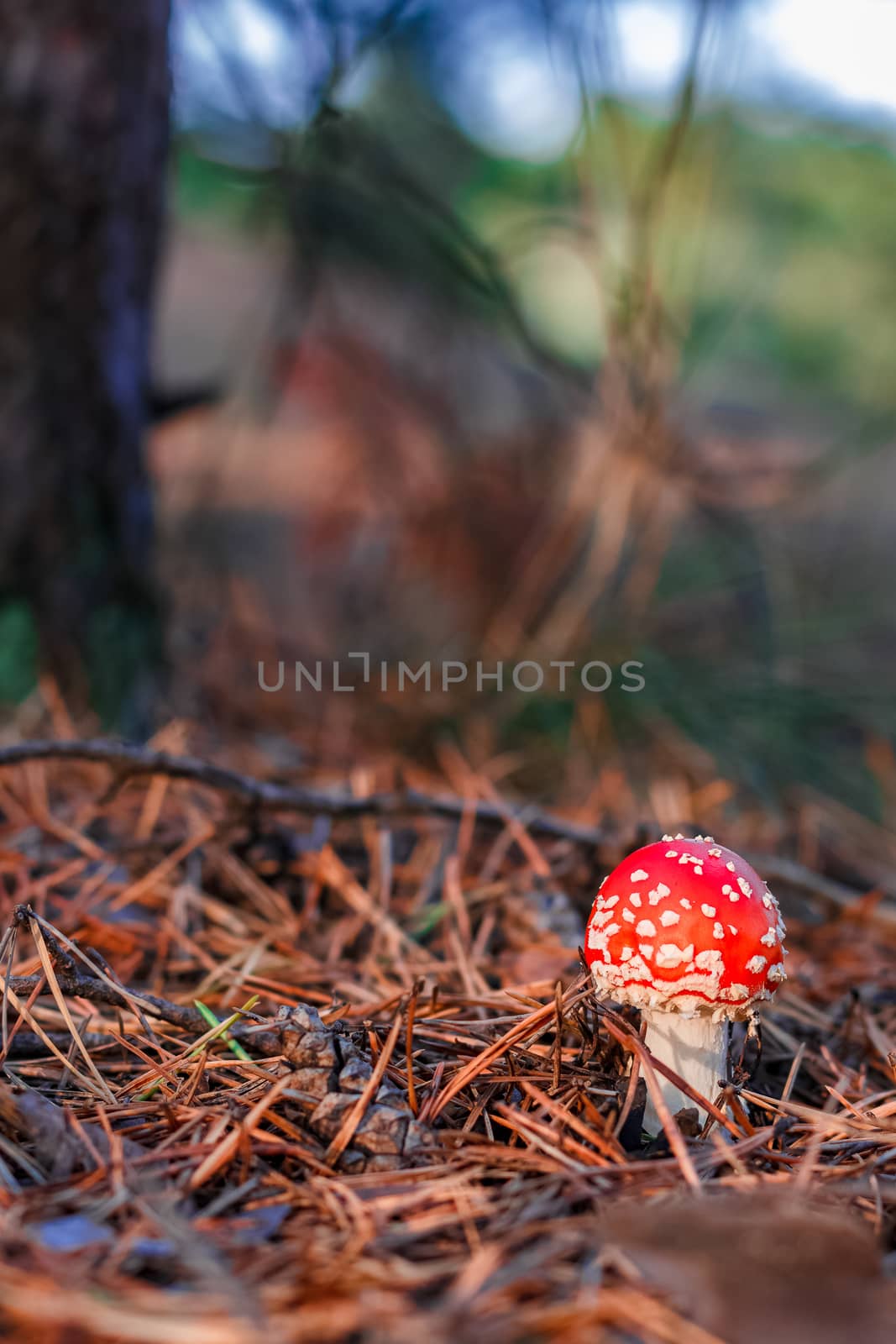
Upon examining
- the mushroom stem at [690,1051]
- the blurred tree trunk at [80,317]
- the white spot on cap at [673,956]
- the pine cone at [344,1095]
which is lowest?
the mushroom stem at [690,1051]

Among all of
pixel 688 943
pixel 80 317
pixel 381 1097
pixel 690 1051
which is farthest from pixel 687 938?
pixel 80 317

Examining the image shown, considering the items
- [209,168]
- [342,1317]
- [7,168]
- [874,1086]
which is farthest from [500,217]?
[342,1317]

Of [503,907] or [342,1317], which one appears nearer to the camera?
[342,1317]

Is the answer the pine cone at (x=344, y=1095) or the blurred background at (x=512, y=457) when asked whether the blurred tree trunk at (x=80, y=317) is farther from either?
the pine cone at (x=344, y=1095)

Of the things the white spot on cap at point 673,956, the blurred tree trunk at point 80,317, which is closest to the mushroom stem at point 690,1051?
the white spot on cap at point 673,956

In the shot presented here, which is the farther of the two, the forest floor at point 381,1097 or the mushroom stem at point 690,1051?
the mushroom stem at point 690,1051

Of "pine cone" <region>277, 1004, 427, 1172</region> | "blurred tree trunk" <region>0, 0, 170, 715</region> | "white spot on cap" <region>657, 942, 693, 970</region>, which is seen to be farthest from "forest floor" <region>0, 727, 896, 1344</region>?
"blurred tree trunk" <region>0, 0, 170, 715</region>

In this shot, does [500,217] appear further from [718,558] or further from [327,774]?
[327,774]
